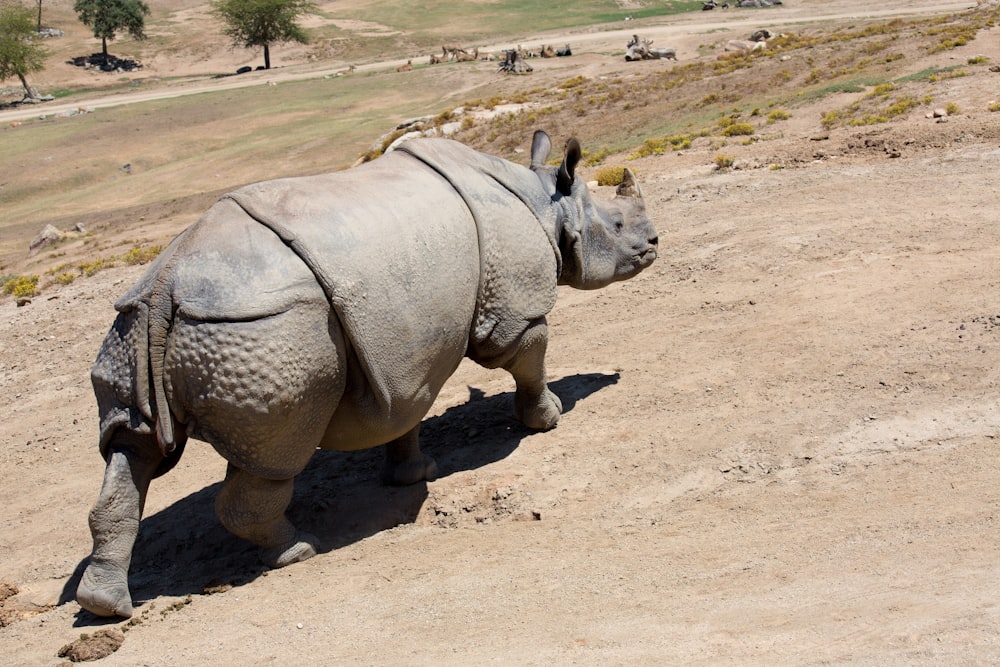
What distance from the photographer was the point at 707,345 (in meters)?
9.62

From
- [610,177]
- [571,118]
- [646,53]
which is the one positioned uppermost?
[646,53]

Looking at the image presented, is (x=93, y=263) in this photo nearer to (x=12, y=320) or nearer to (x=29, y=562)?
(x=12, y=320)

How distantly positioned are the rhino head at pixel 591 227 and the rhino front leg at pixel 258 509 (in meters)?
3.23

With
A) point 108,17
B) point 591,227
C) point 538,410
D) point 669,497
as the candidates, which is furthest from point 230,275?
point 108,17

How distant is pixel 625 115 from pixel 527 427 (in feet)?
63.4

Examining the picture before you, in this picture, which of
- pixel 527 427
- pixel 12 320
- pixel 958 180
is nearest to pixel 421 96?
pixel 12 320

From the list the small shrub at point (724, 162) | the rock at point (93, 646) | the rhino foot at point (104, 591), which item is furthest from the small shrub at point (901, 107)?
the rock at point (93, 646)

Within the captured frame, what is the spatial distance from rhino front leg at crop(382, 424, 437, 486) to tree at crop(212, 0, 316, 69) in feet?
209

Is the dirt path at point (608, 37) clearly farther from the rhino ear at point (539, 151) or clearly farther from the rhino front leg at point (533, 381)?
the rhino front leg at point (533, 381)

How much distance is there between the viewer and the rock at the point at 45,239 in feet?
79.9

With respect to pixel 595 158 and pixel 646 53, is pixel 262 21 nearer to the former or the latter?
pixel 646 53

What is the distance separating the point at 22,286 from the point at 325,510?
12.8 meters

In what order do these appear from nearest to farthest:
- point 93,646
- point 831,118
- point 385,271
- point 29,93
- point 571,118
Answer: point 93,646 < point 385,271 < point 831,118 < point 571,118 < point 29,93

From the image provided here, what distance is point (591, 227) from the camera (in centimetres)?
852
